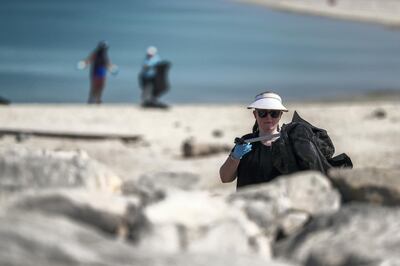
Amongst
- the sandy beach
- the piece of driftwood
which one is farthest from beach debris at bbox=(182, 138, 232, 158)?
the piece of driftwood

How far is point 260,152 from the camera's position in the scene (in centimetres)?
686

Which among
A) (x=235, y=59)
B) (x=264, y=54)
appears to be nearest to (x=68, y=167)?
(x=235, y=59)

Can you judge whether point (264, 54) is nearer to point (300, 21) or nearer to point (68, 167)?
point (300, 21)

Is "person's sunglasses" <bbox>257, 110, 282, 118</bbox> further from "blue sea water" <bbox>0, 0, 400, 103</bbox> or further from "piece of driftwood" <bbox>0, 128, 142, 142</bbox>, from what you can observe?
"blue sea water" <bbox>0, 0, 400, 103</bbox>

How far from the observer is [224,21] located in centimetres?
6500

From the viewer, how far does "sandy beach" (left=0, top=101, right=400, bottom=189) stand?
16.0 m

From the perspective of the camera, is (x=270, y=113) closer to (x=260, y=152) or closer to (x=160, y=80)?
(x=260, y=152)

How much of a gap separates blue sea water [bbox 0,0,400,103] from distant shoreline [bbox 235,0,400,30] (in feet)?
7.03

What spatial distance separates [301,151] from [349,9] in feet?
238

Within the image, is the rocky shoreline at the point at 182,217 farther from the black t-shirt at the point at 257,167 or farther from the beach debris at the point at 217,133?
the beach debris at the point at 217,133

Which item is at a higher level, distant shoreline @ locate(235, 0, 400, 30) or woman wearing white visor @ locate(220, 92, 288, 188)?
distant shoreline @ locate(235, 0, 400, 30)

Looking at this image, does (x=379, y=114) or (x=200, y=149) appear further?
(x=379, y=114)

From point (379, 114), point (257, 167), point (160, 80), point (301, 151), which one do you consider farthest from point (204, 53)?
point (301, 151)

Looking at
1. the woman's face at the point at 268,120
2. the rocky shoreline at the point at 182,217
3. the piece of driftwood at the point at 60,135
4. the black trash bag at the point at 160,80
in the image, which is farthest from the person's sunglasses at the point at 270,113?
the black trash bag at the point at 160,80
